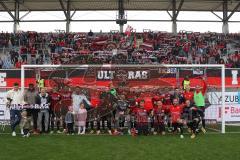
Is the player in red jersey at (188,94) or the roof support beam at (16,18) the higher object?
the roof support beam at (16,18)

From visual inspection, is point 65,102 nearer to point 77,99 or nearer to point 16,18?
point 77,99

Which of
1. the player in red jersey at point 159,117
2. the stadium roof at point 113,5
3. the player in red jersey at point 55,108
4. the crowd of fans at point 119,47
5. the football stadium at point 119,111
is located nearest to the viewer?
the football stadium at point 119,111

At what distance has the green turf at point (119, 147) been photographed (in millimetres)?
10977

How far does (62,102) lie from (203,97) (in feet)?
16.9

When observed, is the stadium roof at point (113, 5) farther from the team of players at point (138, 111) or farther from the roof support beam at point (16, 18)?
the team of players at point (138, 111)

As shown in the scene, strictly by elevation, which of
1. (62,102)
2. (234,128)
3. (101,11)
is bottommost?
(234,128)

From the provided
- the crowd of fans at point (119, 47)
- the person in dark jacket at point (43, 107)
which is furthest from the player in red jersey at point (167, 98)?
the crowd of fans at point (119, 47)

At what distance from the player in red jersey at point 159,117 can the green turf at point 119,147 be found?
2.99ft

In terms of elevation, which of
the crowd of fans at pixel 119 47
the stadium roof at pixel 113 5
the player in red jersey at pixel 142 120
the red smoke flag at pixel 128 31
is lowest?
the player in red jersey at pixel 142 120

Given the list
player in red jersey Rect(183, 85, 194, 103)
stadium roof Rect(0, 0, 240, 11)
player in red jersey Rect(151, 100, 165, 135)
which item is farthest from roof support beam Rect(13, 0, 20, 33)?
player in red jersey Rect(151, 100, 165, 135)

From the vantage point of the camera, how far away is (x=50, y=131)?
16.7 m

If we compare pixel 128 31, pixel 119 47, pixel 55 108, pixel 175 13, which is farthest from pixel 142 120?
pixel 175 13

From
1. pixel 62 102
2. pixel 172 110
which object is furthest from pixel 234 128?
pixel 62 102

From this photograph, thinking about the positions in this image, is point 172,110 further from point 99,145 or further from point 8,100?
point 8,100
